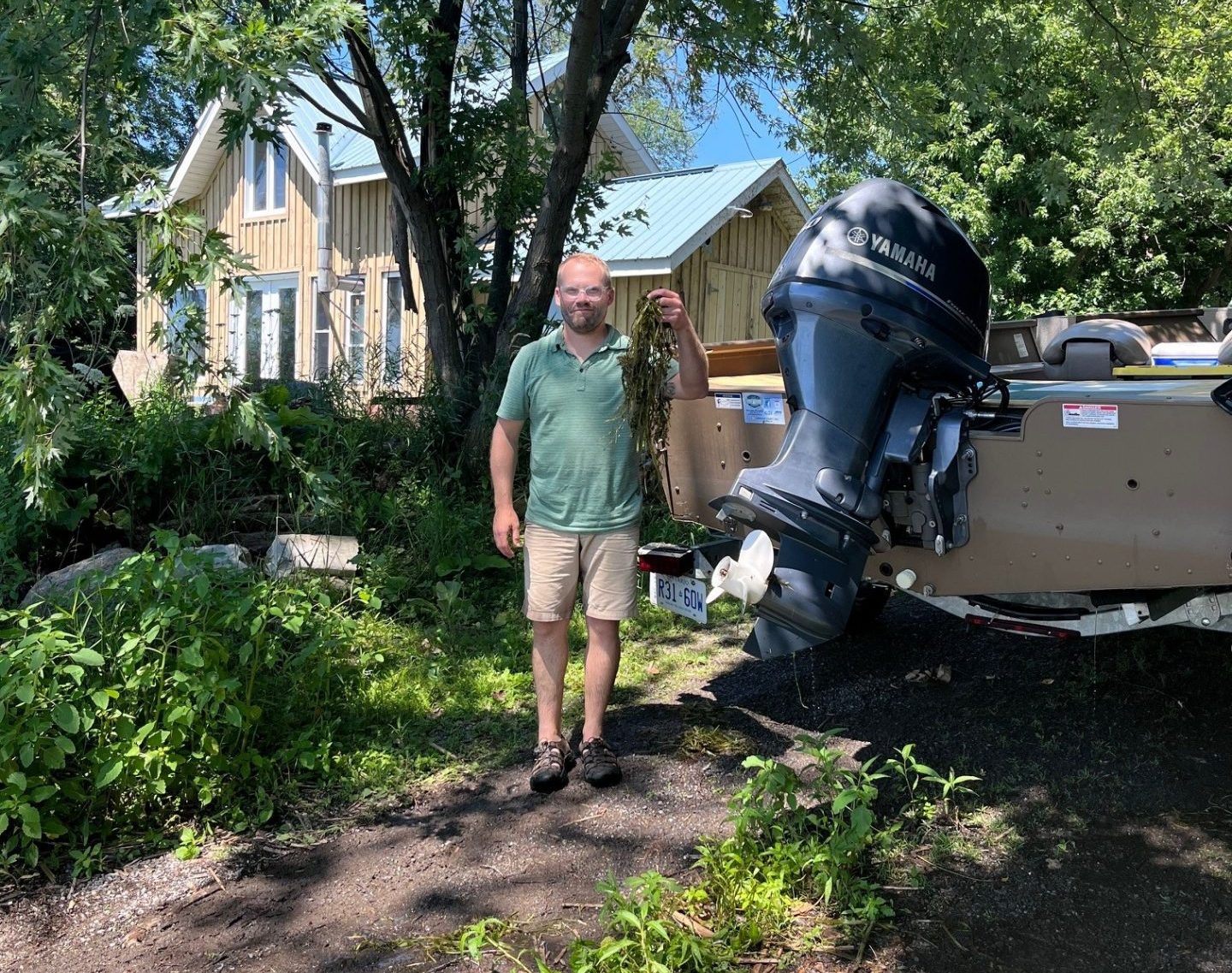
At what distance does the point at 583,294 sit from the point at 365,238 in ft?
50.4

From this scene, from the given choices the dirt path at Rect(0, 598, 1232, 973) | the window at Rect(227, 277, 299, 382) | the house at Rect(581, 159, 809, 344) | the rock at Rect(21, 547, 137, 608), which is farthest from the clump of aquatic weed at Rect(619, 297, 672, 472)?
the window at Rect(227, 277, 299, 382)

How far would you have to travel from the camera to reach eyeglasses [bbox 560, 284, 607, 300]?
4070 mm

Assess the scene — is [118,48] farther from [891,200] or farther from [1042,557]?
[1042,557]

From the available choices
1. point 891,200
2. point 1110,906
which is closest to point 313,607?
point 891,200

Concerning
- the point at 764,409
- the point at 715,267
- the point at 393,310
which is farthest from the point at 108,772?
the point at 715,267

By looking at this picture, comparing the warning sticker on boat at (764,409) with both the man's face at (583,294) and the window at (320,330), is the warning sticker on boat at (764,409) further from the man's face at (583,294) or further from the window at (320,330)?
the window at (320,330)

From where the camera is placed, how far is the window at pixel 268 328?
56.1 ft

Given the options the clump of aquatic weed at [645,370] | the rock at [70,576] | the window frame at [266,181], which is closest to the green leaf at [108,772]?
the rock at [70,576]

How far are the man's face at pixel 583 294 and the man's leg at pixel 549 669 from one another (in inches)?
44.3

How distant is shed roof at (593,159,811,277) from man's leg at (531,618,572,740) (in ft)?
37.5

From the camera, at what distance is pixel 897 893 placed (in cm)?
328

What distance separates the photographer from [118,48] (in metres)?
4.73

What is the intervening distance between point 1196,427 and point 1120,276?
16.2 metres

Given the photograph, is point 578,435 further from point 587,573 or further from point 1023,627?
point 1023,627
